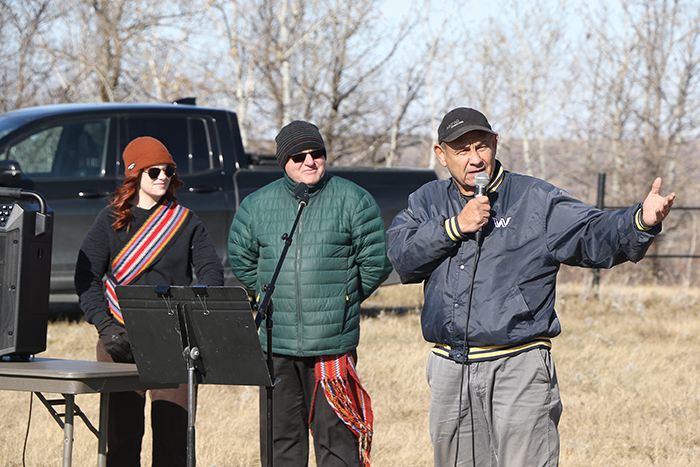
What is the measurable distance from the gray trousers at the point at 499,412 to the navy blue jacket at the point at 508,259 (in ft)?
0.39

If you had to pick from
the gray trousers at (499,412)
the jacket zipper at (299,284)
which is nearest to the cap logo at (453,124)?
the gray trousers at (499,412)

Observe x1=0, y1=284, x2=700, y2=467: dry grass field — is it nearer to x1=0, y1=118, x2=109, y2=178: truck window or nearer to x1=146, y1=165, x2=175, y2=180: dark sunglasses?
x1=0, y1=118, x2=109, y2=178: truck window

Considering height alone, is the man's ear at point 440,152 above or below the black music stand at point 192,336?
above

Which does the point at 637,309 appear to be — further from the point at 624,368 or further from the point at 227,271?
the point at 227,271

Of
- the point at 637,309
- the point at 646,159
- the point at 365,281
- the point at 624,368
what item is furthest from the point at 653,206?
the point at 646,159

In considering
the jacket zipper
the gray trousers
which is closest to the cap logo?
the gray trousers

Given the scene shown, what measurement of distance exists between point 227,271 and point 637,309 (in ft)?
17.9

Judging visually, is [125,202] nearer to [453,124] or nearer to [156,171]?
A: [156,171]

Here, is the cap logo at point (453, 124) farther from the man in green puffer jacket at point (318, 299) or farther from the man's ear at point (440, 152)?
the man in green puffer jacket at point (318, 299)

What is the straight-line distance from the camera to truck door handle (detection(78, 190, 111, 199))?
765cm

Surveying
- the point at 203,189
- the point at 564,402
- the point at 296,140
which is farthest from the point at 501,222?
the point at 203,189

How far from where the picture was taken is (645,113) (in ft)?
89.0

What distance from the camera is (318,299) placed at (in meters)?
4.05

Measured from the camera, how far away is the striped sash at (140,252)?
4070 mm
